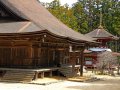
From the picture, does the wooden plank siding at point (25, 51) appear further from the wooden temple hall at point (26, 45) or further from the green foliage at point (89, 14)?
the green foliage at point (89, 14)

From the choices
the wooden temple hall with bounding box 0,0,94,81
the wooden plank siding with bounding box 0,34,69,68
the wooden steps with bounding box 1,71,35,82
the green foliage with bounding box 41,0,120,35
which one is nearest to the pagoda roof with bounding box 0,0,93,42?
the wooden temple hall with bounding box 0,0,94,81

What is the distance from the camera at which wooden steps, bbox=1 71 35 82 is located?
21891 millimetres

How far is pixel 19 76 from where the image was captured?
22.1 m

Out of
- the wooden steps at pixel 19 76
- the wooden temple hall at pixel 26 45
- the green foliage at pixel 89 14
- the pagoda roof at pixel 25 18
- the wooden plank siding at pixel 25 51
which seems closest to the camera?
the wooden steps at pixel 19 76

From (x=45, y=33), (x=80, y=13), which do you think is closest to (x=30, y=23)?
(x=45, y=33)

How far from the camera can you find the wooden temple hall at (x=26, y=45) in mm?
22188

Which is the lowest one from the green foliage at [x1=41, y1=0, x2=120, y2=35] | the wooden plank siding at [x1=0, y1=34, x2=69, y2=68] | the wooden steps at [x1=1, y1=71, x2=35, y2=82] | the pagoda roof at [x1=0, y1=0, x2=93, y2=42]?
the wooden steps at [x1=1, y1=71, x2=35, y2=82]

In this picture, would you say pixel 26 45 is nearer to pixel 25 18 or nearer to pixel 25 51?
pixel 25 51

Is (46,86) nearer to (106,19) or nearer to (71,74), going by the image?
(71,74)

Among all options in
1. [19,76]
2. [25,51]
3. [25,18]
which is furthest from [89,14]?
[19,76]

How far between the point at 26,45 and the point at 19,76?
2380 millimetres

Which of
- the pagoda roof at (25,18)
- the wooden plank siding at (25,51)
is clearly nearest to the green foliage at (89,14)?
the pagoda roof at (25,18)

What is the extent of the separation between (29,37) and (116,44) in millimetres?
51967

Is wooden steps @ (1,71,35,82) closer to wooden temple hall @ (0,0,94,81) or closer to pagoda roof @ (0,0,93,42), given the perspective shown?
wooden temple hall @ (0,0,94,81)
